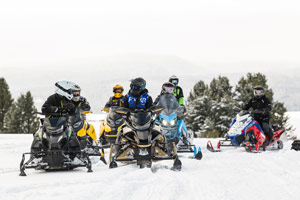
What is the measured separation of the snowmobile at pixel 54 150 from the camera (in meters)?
7.29

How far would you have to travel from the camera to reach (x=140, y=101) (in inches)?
328

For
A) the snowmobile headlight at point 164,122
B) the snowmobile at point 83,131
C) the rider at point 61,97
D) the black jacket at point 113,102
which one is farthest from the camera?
the black jacket at point 113,102

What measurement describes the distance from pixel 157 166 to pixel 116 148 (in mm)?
955

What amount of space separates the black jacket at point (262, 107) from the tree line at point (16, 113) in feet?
141

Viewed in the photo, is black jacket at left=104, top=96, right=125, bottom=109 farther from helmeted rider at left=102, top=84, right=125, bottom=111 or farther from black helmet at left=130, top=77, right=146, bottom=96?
black helmet at left=130, top=77, right=146, bottom=96

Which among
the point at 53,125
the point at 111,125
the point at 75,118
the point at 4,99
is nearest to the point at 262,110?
the point at 111,125

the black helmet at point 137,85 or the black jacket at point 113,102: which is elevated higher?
the black helmet at point 137,85

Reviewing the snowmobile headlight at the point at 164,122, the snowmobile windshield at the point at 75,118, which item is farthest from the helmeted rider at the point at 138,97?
the snowmobile windshield at the point at 75,118

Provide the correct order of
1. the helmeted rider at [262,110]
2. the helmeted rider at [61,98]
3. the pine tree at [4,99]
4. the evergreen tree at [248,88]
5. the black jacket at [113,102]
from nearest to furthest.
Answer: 1. the helmeted rider at [61,98]
2. the helmeted rider at [262,110]
3. the black jacket at [113,102]
4. the evergreen tree at [248,88]
5. the pine tree at [4,99]

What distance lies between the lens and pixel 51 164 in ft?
24.0

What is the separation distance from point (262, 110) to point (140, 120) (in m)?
6.38

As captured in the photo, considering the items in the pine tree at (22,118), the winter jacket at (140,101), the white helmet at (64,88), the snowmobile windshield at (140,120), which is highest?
the white helmet at (64,88)

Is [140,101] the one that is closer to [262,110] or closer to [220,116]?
[262,110]

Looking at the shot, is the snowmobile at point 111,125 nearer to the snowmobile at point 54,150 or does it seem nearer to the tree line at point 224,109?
the snowmobile at point 54,150
